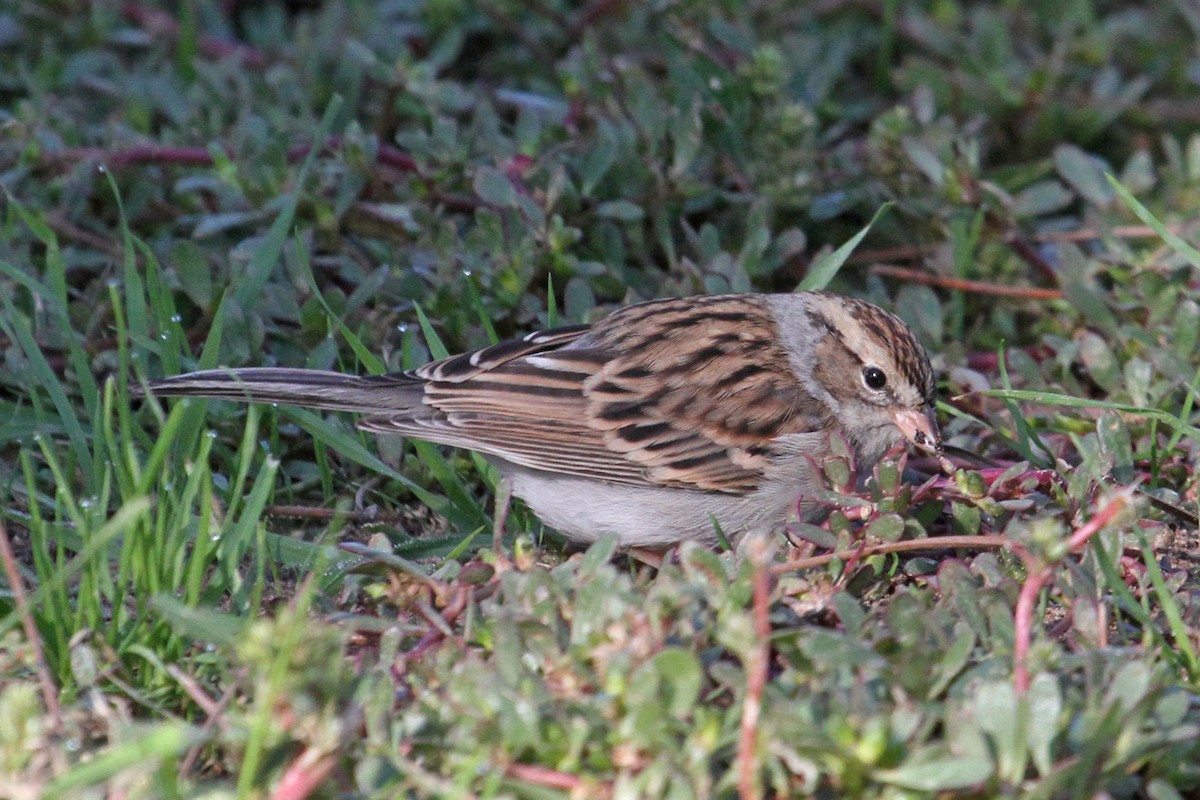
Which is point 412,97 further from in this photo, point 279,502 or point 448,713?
point 448,713

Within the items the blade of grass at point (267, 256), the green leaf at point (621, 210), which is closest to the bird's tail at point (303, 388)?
the blade of grass at point (267, 256)

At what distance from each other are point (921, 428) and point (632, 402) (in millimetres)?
770

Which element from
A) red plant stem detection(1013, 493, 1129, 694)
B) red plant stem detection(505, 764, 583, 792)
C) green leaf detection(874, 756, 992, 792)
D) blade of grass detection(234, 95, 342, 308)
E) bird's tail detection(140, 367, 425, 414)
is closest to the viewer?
green leaf detection(874, 756, 992, 792)

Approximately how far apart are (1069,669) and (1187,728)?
265 millimetres

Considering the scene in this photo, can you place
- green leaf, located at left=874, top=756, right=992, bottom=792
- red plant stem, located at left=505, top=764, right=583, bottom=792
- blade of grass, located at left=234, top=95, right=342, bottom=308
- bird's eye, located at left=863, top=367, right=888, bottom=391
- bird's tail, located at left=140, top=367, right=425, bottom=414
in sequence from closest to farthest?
green leaf, located at left=874, top=756, right=992, bottom=792 → red plant stem, located at left=505, top=764, right=583, bottom=792 → bird's tail, located at left=140, top=367, right=425, bottom=414 → bird's eye, located at left=863, top=367, right=888, bottom=391 → blade of grass, located at left=234, top=95, right=342, bottom=308

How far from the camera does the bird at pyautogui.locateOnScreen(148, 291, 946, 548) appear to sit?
3980 millimetres

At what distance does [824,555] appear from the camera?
3.40 m

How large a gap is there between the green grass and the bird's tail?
0.12 metres

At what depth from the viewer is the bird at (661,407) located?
398 cm

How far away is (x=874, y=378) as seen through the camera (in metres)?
4.17

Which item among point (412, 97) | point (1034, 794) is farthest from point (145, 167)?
point (1034, 794)

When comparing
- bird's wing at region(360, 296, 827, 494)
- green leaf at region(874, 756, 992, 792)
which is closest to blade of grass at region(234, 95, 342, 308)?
bird's wing at region(360, 296, 827, 494)

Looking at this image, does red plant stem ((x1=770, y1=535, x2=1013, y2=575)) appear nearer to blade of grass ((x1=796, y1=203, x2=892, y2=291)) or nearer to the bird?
the bird

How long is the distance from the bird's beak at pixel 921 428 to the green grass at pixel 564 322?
0.60 feet
